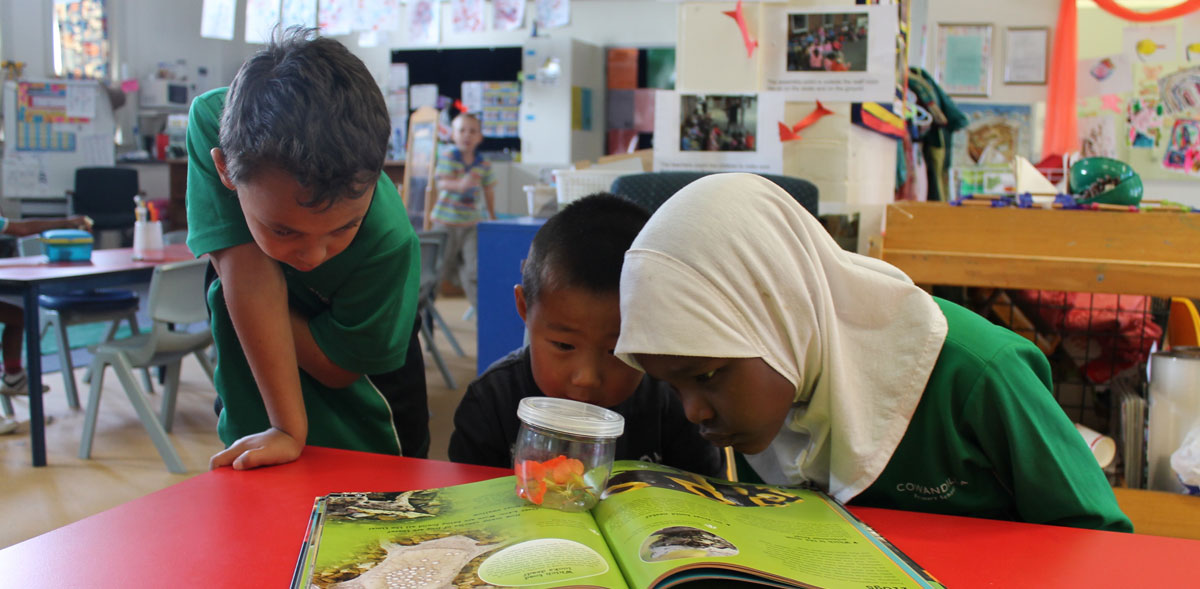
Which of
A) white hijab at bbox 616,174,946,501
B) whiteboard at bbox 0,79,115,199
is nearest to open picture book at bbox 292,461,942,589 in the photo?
white hijab at bbox 616,174,946,501

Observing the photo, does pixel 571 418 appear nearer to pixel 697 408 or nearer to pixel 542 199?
pixel 697 408

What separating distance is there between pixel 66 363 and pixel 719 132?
280cm

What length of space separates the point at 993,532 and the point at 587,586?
0.38 meters

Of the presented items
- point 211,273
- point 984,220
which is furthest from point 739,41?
point 211,273

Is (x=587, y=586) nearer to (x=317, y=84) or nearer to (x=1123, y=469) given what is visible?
(x=317, y=84)

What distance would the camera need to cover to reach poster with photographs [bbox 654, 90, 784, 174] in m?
2.28

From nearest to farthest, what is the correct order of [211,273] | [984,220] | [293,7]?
[211,273]
[984,220]
[293,7]

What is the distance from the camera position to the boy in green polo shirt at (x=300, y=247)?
2.80ft

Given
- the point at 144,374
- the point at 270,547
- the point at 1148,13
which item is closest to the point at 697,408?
the point at 270,547

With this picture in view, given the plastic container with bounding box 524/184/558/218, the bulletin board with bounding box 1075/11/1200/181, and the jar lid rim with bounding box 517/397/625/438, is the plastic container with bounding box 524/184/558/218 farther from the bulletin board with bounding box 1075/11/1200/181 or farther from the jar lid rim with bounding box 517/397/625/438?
the bulletin board with bounding box 1075/11/1200/181

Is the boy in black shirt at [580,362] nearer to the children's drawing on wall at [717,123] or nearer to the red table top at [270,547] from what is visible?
the red table top at [270,547]

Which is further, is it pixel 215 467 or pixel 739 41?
pixel 739 41

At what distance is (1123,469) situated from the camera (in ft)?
5.54

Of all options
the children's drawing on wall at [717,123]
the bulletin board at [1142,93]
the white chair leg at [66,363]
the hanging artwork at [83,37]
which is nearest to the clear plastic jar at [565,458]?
the children's drawing on wall at [717,123]
